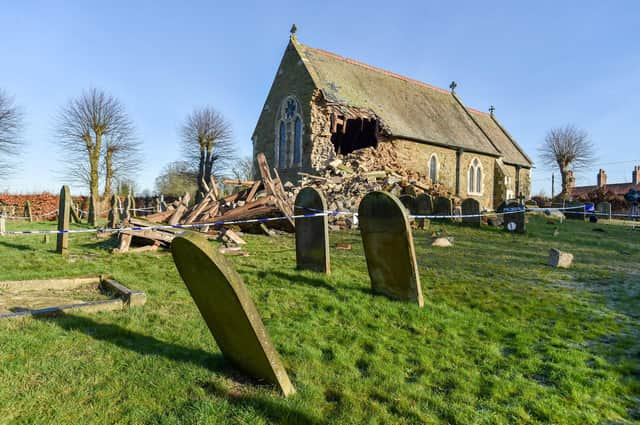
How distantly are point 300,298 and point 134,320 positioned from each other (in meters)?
2.21

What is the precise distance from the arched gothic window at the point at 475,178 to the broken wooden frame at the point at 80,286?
25515 mm

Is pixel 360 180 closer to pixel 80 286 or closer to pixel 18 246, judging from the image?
pixel 18 246

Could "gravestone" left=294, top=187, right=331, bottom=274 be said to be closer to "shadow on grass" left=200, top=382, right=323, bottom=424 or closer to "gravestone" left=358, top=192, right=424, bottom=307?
"gravestone" left=358, top=192, right=424, bottom=307

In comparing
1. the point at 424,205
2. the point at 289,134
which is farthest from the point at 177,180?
the point at 424,205

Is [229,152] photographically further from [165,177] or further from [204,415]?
[204,415]

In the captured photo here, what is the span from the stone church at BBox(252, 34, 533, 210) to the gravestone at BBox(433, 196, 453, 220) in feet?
21.1

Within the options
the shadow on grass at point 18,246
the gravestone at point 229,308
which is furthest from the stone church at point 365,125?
the gravestone at point 229,308

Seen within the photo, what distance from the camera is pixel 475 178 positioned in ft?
91.1

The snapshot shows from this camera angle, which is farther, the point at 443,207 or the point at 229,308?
the point at 443,207

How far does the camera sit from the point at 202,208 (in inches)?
532

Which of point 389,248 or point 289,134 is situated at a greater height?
point 289,134

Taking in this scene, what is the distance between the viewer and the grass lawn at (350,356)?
2875 mm

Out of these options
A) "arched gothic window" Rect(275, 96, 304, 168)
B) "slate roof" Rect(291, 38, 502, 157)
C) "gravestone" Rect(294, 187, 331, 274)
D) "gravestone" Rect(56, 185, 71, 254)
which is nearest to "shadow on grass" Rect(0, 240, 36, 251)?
"gravestone" Rect(56, 185, 71, 254)

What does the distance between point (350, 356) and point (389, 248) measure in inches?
81.9
